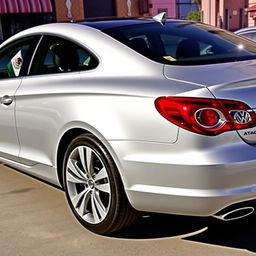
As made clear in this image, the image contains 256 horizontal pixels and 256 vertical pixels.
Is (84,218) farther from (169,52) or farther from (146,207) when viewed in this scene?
(169,52)

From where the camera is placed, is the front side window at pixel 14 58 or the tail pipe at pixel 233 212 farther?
the front side window at pixel 14 58

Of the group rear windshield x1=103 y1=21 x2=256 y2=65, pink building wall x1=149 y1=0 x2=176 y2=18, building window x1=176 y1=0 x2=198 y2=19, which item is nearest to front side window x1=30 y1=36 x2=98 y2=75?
rear windshield x1=103 y1=21 x2=256 y2=65

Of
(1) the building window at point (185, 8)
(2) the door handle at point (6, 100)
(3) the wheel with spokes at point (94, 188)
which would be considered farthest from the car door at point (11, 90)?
(1) the building window at point (185, 8)

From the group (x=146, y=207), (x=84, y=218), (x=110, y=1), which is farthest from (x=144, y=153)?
(x=110, y=1)

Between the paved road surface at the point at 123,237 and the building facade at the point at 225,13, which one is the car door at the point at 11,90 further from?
the building facade at the point at 225,13

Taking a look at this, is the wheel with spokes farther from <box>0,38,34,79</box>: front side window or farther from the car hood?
<box>0,38,34,79</box>: front side window

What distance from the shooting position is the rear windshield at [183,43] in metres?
3.03

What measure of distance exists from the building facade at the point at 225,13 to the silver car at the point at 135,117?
2960cm

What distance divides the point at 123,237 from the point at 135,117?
900 millimetres

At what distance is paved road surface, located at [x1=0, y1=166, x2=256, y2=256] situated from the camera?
9.55ft

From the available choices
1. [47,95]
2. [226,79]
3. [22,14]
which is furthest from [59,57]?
[22,14]

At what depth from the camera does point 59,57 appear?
11.6ft

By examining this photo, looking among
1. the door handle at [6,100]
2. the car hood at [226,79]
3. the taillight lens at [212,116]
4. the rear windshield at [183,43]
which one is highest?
the rear windshield at [183,43]

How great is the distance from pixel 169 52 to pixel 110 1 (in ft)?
86.6
